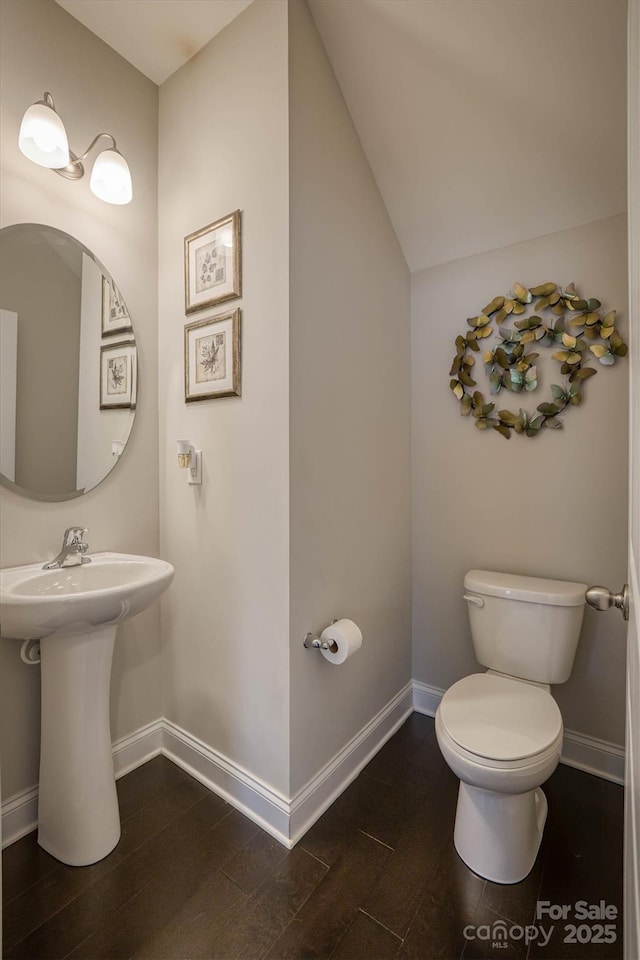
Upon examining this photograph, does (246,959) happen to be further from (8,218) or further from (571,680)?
(8,218)

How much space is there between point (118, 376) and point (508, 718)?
1786 mm

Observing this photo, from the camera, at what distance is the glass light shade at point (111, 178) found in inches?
55.8

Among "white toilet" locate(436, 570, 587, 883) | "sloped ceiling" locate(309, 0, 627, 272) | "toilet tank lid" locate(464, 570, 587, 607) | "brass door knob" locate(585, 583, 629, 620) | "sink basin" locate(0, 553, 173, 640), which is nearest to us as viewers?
"brass door knob" locate(585, 583, 629, 620)

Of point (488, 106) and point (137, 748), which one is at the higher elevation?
point (488, 106)

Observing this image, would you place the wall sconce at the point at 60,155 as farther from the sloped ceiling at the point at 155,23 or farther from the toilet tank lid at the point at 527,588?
the toilet tank lid at the point at 527,588

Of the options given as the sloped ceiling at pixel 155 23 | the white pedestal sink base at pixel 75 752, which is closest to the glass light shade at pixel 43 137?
the sloped ceiling at pixel 155 23

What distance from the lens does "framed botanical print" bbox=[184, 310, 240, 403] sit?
1471mm

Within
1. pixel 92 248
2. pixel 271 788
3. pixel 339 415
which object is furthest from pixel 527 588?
pixel 92 248

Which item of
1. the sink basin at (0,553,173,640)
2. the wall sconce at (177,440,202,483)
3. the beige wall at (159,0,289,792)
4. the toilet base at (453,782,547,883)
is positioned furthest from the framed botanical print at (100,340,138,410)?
the toilet base at (453,782,547,883)

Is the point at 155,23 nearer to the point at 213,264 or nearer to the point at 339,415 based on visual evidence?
the point at 213,264

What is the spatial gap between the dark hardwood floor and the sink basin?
74 cm

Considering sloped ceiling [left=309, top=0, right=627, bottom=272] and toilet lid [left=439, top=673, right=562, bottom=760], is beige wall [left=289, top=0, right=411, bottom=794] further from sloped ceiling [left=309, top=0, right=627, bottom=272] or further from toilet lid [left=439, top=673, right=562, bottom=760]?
toilet lid [left=439, top=673, right=562, bottom=760]

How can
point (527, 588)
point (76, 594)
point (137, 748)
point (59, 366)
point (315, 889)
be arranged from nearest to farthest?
point (76, 594)
point (315, 889)
point (59, 366)
point (527, 588)
point (137, 748)

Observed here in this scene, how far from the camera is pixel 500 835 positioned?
126 centimetres
